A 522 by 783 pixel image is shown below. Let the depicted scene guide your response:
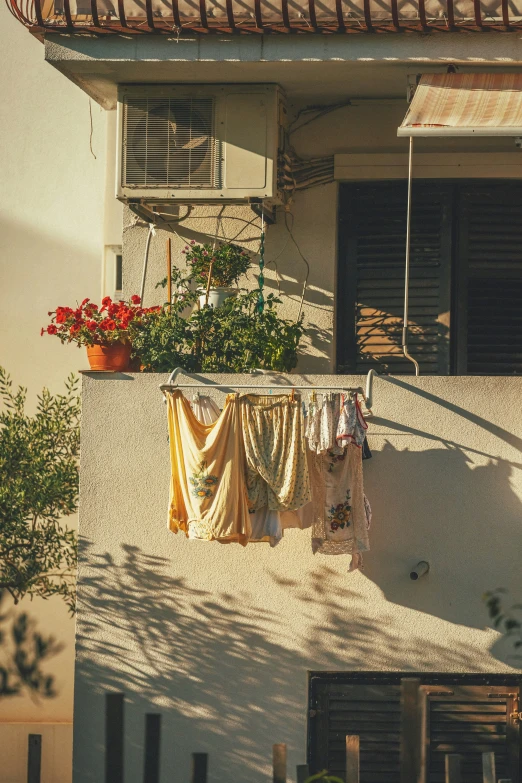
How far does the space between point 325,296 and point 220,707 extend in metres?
3.28

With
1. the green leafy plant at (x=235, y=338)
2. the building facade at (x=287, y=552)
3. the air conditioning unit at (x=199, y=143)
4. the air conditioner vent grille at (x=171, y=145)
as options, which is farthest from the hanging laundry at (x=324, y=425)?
the air conditioner vent grille at (x=171, y=145)

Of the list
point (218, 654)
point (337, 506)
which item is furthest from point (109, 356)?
point (218, 654)

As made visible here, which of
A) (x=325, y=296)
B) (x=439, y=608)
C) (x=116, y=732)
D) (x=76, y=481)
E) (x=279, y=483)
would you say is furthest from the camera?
(x=76, y=481)

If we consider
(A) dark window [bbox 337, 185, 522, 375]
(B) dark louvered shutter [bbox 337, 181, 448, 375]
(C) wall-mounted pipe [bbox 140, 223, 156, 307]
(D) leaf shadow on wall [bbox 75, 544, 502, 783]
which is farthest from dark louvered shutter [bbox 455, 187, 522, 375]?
(C) wall-mounted pipe [bbox 140, 223, 156, 307]

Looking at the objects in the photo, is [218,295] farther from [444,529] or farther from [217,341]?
[444,529]

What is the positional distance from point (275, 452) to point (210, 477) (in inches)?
17.4

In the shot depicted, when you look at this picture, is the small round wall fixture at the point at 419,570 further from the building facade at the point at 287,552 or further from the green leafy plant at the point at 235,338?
the green leafy plant at the point at 235,338

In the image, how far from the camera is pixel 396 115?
29.9 feet

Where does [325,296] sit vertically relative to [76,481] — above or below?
above

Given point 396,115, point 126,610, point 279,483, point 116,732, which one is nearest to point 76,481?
point 126,610

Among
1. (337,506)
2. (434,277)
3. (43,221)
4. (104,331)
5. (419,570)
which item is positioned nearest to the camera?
(337,506)

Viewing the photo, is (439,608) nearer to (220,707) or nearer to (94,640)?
(220,707)

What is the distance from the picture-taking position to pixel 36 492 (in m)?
9.76

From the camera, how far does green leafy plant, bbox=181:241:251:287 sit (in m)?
8.43
